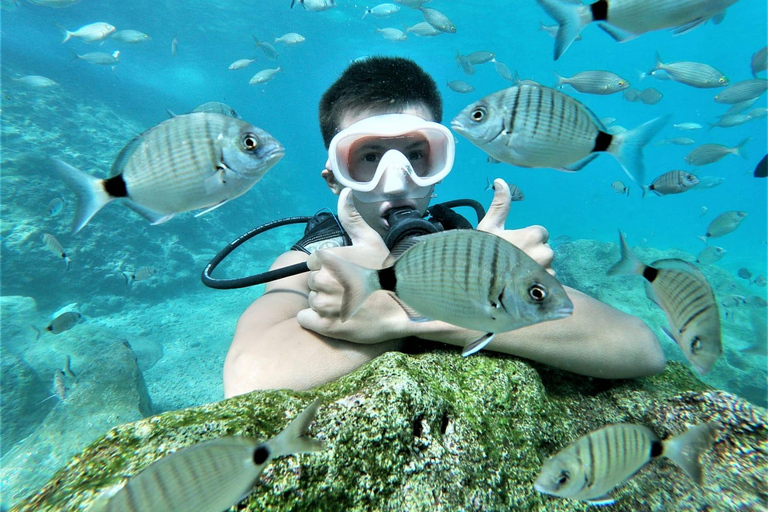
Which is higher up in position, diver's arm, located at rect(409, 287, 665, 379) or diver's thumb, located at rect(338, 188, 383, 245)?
diver's thumb, located at rect(338, 188, 383, 245)

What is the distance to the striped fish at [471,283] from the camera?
0.96 m

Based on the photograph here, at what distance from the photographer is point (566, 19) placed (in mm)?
1554

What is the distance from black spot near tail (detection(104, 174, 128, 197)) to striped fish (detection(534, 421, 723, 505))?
5.81 ft

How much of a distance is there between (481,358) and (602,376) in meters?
0.70

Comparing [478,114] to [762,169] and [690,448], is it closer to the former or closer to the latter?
[690,448]

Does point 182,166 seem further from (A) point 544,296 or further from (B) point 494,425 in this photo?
(B) point 494,425

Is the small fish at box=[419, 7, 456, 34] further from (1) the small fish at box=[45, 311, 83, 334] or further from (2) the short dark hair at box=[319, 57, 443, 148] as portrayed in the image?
(1) the small fish at box=[45, 311, 83, 334]

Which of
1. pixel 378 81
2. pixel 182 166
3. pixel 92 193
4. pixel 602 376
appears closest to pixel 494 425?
pixel 602 376

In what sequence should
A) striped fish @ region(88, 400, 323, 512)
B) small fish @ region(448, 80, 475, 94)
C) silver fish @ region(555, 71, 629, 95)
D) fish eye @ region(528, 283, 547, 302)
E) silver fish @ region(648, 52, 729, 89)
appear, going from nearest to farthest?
striped fish @ region(88, 400, 323, 512)
fish eye @ region(528, 283, 547, 302)
silver fish @ region(555, 71, 629, 95)
silver fish @ region(648, 52, 729, 89)
small fish @ region(448, 80, 475, 94)

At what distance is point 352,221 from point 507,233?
0.79m

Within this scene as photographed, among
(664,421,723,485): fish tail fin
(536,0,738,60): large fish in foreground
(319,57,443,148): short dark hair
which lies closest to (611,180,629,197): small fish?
(319,57,443,148): short dark hair

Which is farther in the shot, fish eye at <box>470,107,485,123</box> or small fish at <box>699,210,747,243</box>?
small fish at <box>699,210,747,243</box>

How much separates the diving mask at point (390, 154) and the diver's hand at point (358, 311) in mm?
861

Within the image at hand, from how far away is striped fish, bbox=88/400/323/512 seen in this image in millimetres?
782
